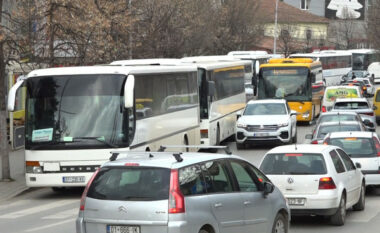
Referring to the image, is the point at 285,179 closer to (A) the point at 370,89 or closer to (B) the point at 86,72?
(B) the point at 86,72

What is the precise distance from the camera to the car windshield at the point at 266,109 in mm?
32250

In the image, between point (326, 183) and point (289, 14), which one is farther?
point (289, 14)

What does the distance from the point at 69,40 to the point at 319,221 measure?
12.0 meters

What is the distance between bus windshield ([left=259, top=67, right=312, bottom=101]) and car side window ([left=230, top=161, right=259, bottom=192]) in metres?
29.7

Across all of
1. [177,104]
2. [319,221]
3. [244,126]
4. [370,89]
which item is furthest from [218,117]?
[370,89]

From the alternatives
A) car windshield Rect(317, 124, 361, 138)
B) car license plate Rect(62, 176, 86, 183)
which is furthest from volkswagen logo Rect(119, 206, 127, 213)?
car windshield Rect(317, 124, 361, 138)

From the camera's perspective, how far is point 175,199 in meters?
9.99

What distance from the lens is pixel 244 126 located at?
31.2 metres

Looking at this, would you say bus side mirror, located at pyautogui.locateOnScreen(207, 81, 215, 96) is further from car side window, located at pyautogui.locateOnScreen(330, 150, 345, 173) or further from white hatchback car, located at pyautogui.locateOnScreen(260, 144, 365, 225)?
car side window, located at pyautogui.locateOnScreen(330, 150, 345, 173)

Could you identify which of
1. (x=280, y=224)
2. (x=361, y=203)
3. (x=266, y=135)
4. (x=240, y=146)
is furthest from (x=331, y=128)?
(x=280, y=224)

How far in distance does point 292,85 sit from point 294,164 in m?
26.5

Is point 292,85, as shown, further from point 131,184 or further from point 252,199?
point 131,184

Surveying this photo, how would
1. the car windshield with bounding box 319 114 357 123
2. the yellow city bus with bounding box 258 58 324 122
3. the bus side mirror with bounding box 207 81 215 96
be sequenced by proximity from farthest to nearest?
1. the yellow city bus with bounding box 258 58 324 122
2. the bus side mirror with bounding box 207 81 215 96
3. the car windshield with bounding box 319 114 357 123

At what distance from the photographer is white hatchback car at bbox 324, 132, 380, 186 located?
1877 centimetres
